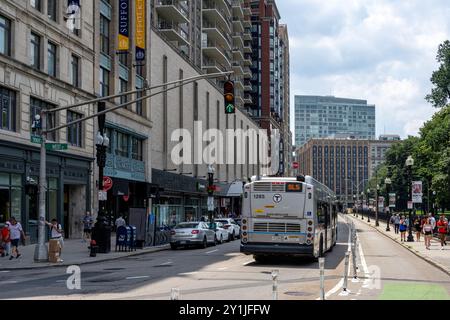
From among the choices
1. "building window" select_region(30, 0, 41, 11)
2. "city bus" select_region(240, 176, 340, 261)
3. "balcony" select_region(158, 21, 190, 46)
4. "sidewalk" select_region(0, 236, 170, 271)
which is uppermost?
"balcony" select_region(158, 21, 190, 46)

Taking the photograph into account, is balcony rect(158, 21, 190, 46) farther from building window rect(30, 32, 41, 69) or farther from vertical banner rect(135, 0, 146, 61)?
building window rect(30, 32, 41, 69)

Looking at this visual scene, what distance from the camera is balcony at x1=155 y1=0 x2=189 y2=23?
2454 inches

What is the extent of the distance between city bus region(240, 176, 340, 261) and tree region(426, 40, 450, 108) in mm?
54948

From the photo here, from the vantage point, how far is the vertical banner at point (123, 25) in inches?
1800

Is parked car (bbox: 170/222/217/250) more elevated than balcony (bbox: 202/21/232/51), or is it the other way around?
balcony (bbox: 202/21/232/51)

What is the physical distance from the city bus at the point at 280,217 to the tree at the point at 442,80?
5495 centimetres

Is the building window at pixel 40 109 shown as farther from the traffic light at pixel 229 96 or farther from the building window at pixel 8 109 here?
the traffic light at pixel 229 96

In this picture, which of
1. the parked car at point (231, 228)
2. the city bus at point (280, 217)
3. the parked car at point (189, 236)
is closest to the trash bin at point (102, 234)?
the parked car at point (189, 236)

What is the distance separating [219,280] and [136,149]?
33225 mm

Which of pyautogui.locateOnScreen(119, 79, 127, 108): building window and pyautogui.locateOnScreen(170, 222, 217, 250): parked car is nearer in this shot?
pyautogui.locateOnScreen(170, 222, 217, 250): parked car

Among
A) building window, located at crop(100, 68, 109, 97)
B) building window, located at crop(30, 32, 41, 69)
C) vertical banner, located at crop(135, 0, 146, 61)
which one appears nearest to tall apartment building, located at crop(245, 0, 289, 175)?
vertical banner, located at crop(135, 0, 146, 61)

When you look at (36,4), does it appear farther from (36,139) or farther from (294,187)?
(294,187)

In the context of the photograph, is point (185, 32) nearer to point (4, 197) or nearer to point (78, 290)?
point (4, 197)

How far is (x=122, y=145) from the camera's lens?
46.6 metres
